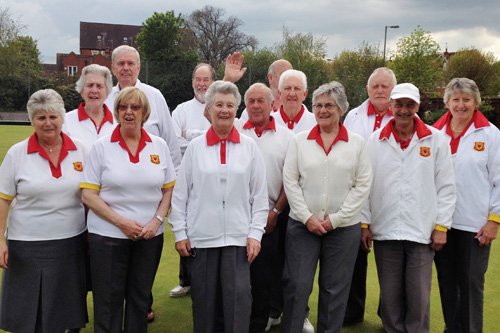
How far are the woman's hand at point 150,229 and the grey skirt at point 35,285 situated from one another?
1.76 ft

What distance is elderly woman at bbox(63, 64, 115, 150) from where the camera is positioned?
12.9 ft

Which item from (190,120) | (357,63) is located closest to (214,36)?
(357,63)

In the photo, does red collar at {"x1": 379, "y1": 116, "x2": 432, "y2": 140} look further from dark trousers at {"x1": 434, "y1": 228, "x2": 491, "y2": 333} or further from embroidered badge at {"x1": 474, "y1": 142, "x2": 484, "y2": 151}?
dark trousers at {"x1": 434, "y1": 228, "x2": 491, "y2": 333}

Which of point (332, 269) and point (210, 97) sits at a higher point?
point (210, 97)

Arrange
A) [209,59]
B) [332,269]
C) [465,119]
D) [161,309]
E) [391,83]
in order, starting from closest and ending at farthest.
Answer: [332,269]
[465,119]
[391,83]
[161,309]
[209,59]

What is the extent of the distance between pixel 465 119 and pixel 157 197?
8.05 feet

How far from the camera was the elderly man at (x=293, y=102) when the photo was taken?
429 cm

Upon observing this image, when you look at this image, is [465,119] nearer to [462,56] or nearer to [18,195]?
[18,195]

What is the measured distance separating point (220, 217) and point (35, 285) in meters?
1.35

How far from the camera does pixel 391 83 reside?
4277 millimetres

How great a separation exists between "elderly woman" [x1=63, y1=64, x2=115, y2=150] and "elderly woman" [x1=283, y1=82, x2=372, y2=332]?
1574mm

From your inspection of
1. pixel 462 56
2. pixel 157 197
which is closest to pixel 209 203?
pixel 157 197

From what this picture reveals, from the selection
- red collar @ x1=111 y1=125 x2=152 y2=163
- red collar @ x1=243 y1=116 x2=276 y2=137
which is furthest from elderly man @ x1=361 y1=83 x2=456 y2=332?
red collar @ x1=111 y1=125 x2=152 y2=163

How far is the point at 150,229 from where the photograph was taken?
333 centimetres
